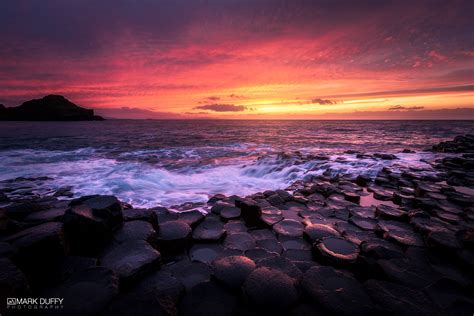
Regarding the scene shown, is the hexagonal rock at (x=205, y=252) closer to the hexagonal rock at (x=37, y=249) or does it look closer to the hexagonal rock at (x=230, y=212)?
the hexagonal rock at (x=230, y=212)

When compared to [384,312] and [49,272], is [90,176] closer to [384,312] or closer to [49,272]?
[49,272]

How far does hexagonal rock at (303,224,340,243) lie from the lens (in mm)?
4070

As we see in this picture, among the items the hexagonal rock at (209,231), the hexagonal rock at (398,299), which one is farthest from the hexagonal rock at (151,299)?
the hexagonal rock at (398,299)

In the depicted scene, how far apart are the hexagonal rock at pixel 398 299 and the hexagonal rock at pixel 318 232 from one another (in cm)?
127

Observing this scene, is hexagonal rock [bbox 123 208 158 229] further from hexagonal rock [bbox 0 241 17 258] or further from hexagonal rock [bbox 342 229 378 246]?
hexagonal rock [bbox 342 229 378 246]

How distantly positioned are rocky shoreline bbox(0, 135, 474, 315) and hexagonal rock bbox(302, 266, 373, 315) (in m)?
0.01

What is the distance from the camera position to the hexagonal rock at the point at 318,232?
4070 mm

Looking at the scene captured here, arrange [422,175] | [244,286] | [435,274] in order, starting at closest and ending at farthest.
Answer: [244,286], [435,274], [422,175]

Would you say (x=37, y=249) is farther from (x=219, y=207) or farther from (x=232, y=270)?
(x=219, y=207)

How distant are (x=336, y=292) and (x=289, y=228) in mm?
2093

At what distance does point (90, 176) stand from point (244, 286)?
10975 millimetres

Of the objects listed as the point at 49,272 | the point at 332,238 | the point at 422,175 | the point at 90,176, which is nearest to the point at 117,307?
the point at 49,272

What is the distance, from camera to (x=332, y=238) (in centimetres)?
391

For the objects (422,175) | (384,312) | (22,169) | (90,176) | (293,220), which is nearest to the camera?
(384,312)
